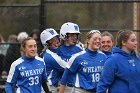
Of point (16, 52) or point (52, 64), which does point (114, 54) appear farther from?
point (16, 52)

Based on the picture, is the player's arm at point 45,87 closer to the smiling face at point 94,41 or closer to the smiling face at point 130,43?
the smiling face at point 94,41

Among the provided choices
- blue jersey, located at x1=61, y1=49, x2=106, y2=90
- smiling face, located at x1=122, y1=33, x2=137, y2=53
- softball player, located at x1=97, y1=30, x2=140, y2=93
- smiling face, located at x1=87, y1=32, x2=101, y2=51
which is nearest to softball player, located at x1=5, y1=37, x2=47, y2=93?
blue jersey, located at x1=61, y1=49, x2=106, y2=90

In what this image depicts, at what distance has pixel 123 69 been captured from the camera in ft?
25.7

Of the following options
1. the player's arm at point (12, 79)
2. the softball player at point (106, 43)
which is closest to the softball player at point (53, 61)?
the softball player at point (106, 43)

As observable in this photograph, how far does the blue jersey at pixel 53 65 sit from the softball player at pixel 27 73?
1019mm

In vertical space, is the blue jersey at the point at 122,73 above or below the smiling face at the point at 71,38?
below

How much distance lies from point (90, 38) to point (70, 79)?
2.58 feet

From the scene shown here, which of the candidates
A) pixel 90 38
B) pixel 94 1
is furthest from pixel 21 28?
pixel 90 38

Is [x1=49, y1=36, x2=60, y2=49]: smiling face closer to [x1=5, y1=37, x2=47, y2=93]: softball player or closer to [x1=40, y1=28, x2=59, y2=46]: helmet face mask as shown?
[x1=40, y1=28, x2=59, y2=46]: helmet face mask

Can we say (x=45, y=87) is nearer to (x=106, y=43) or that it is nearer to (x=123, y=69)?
(x=106, y=43)

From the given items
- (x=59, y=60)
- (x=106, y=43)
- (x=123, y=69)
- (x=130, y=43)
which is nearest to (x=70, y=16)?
(x=59, y=60)

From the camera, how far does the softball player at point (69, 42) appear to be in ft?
32.8

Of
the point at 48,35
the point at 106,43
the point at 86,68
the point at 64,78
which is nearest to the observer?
the point at 86,68

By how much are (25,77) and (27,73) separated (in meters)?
0.07
